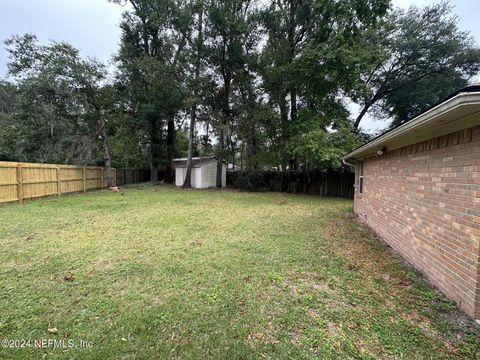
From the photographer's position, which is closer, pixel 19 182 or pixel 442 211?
pixel 442 211

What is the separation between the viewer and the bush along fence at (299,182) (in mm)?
15287

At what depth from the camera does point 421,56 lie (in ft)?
49.5

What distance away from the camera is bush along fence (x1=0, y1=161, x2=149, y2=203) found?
9.04 metres

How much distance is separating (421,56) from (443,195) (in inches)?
661

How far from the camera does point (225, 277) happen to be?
340cm

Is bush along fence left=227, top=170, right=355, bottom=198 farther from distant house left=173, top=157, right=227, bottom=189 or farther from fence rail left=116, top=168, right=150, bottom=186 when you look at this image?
fence rail left=116, top=168, right=150, bottom=186

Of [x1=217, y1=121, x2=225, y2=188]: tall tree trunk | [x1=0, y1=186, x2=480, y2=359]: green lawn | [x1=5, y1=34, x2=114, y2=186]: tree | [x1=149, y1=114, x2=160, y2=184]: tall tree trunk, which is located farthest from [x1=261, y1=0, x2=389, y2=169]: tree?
[x1=5, y1=34, x2=114, y2=186]: tree

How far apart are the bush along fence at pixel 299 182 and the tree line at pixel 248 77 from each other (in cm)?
119

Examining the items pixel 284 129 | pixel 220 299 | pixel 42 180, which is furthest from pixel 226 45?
pixel 220 299

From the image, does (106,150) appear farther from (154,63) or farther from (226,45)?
(226,45)

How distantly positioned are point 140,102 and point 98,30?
18.7 ft

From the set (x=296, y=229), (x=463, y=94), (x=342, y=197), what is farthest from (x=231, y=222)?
(x=342, y=197)

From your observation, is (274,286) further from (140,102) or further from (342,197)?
(140,102)

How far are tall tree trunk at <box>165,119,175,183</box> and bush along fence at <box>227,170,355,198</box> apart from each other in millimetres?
6120
